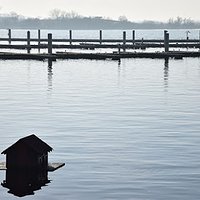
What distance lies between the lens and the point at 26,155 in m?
22.3

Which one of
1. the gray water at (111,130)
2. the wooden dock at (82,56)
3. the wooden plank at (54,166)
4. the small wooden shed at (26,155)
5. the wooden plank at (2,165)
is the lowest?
the wooden dock at (82,56)

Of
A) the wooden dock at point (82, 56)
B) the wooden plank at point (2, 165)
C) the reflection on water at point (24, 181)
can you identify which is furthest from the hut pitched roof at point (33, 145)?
the wooden dock at point (82, 56)

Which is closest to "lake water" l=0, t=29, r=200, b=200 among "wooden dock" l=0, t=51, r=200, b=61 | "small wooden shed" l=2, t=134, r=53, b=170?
"small wooden shed" l=2, t=134, r=53, b=170

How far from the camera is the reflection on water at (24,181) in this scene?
66.2 ft

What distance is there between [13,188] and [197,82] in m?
42.5

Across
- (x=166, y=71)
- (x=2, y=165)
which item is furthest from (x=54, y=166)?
(x=166, y=71)

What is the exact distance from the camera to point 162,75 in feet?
229

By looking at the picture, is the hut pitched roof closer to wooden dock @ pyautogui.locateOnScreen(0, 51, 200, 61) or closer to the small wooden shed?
the small wooden shed

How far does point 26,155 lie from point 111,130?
30.7 feet

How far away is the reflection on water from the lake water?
259 millimetres

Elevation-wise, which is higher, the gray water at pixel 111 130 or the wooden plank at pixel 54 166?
the wooden plank at pixel 54 166

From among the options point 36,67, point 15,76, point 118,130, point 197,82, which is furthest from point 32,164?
point 36,67

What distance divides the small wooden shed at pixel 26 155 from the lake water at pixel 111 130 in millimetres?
519

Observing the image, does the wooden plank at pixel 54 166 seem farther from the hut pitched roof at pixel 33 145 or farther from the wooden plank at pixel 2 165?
the wooden plank at pixel 2 165
